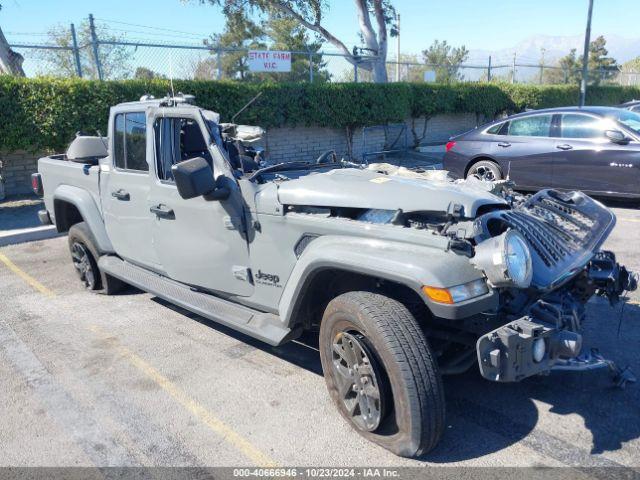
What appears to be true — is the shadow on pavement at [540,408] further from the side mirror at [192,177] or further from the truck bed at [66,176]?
the truck bed at [66,176]

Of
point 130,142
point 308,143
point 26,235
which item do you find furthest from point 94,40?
point 130,142

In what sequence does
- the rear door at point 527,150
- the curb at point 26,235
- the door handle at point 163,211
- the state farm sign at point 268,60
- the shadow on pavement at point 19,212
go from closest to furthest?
the door handle at point 163,211
the curb at point 26,235
the rear door at point 527,150
the shadow on pavement at point 19,212
the state farm sign at point 268,60

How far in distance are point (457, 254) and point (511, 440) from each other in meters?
1.17

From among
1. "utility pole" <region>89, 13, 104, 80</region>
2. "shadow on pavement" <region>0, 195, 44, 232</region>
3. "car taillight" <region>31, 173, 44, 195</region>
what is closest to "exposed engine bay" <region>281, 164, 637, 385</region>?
→ "car taillight" <region>31, 173, 44, 195</region>

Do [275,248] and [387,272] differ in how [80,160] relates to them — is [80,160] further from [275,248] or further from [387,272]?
[387,272]

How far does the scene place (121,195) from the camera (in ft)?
16.3

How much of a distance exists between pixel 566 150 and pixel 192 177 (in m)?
6.90

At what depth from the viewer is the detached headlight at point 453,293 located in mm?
2713

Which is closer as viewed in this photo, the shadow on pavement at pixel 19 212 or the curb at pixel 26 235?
the curb at pixel 26 235

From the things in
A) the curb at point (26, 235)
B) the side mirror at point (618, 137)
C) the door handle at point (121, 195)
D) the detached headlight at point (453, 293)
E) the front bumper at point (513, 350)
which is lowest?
the curb at point (26, 235)

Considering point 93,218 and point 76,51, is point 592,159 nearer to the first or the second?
point 93,218

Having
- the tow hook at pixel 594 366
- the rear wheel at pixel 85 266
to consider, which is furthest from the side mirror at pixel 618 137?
the rear wheel at pixel 85 266

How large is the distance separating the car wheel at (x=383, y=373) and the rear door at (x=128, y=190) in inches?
88.3

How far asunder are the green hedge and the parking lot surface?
19.5 ft
